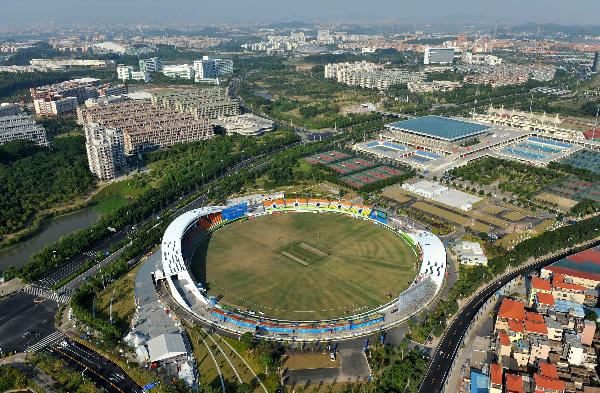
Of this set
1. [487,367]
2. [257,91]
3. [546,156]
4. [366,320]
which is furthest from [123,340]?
[257,91]

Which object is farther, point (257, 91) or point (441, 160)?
point (257, 91)

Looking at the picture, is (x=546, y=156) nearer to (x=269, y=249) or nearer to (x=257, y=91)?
(x=269, y=249)

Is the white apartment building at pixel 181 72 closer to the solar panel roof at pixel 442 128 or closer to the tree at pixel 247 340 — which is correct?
the solar panel roof at pixel 442 128

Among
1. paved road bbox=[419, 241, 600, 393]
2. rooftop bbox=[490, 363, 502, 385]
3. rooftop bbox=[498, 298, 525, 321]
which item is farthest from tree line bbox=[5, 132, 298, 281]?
rooftop bbox=[498, 298, 525, 321]

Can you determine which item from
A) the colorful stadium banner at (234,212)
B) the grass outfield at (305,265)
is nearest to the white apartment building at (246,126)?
the colorful stadium banner at (234,212)

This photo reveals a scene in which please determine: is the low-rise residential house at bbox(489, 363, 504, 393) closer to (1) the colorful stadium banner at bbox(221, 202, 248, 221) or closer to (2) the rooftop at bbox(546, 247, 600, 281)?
Result: (2) the rooftop at bbox(546, 247, 600, 281)

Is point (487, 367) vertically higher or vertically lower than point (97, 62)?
lower
